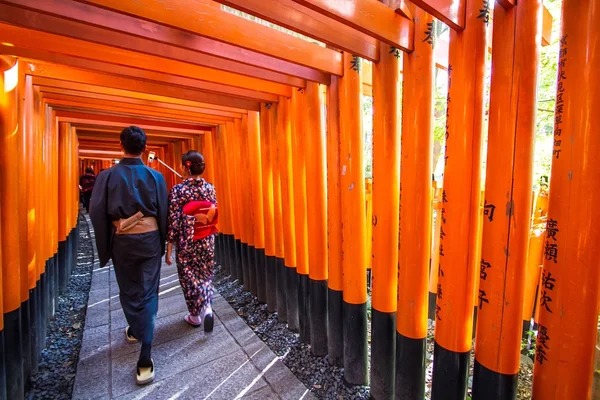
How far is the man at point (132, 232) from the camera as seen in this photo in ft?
8.74

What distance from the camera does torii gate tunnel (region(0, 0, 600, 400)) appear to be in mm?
1494

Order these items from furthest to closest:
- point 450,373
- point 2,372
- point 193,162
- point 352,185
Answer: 1. point 193,162
2. point 352,185
3. point 2,372
4. point 450,373

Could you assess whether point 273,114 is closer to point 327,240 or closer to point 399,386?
point 327,240

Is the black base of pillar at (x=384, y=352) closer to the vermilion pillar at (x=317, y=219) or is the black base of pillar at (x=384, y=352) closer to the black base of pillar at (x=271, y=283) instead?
the vermilion pillar at (x=317, y=219)

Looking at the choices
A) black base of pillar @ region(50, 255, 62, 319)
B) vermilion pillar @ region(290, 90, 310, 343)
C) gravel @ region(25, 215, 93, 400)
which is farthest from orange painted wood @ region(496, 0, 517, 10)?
black base of pillar @ region(50, 255, 62, 319)

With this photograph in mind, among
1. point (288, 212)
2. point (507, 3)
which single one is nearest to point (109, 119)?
point (288, 212)

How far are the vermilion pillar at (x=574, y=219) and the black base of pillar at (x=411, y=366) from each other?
77 cm

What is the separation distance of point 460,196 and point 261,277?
10.7ft

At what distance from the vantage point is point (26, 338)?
2.61 m

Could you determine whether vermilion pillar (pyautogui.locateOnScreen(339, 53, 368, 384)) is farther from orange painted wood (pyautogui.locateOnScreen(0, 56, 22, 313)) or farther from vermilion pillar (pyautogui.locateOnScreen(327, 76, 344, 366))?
orange painted wood (pyautogui.locateOnScreen(0, 56, 22, 313))

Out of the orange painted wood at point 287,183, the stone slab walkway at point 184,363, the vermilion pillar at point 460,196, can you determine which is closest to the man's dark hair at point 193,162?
the orange painted wood at point 287,183

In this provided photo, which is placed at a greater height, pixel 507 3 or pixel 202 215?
pixel 507 3

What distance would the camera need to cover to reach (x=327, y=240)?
3004mm

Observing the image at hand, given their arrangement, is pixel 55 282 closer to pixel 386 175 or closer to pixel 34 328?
pixel 34 328
